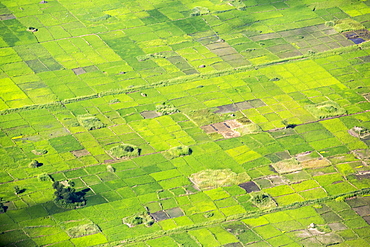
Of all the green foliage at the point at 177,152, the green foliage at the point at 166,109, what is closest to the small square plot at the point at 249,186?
the green foliage at the point at 177,152

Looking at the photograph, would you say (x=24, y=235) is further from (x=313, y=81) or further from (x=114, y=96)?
(x=313, y=81)

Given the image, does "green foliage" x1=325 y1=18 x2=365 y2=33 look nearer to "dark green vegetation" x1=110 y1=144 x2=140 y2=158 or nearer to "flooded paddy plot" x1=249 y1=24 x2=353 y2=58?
"flooded paddy plot" x1=249 y1=24 x2=353 y2=58

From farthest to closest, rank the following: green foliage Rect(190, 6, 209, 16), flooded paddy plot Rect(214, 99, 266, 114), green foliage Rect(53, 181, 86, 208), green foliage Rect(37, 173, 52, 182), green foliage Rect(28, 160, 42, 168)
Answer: green foliage Rect(190, 6, 209, 16), flooded paddy plot Rect(214, 99, 266, 114), green foliage Rect(28, 160, 42, 168), green foliage Rect(37, 173, 52, 182), green foliage Rect(53, 181, 86, 208)

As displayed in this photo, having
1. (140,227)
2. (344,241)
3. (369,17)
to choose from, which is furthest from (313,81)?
(140,227)

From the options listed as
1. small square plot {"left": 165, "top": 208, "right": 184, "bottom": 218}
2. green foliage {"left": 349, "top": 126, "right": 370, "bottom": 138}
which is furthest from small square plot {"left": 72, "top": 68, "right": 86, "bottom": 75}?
green foliage {"left": 349, "top": 126, "right": 370, "bottom": 138}

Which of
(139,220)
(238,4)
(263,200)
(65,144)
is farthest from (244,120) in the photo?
(238,4)

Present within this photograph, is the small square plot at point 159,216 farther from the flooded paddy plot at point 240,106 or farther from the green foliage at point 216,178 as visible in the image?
the flooded paddy plot at point 240,106
